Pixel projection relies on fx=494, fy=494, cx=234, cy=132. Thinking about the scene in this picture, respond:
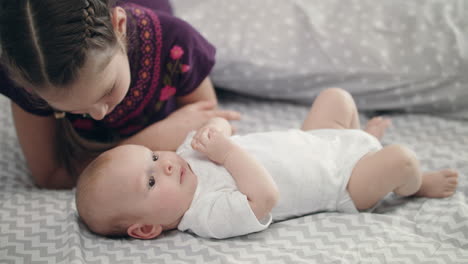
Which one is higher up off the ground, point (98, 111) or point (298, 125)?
point (98, 111)

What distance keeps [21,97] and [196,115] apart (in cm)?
43

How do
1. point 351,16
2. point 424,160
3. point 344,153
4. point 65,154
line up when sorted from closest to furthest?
point 344,153 → point 424,160 → point 65,154 → point 351,16

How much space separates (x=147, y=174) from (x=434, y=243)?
595 mm

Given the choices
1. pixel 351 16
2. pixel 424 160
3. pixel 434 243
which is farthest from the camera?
pixel 351 16

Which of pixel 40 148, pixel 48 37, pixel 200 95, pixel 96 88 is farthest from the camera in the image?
pixel 200 95

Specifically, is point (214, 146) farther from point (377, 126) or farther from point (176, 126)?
point (377, 126)

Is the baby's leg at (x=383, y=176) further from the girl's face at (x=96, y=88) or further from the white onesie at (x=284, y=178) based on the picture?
the girl's face at (x=96, y=88)

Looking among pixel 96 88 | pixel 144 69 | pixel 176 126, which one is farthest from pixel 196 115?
pixel 96 88

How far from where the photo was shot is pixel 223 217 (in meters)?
1.01

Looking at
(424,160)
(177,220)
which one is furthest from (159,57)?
(424,160)

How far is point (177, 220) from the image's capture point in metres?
1.07

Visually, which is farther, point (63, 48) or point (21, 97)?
point (21, 97)

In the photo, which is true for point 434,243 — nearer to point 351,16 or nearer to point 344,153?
point 344,153

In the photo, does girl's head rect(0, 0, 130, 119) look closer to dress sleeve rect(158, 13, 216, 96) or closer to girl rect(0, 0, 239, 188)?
girl rect(0, 0, 239, 188)
